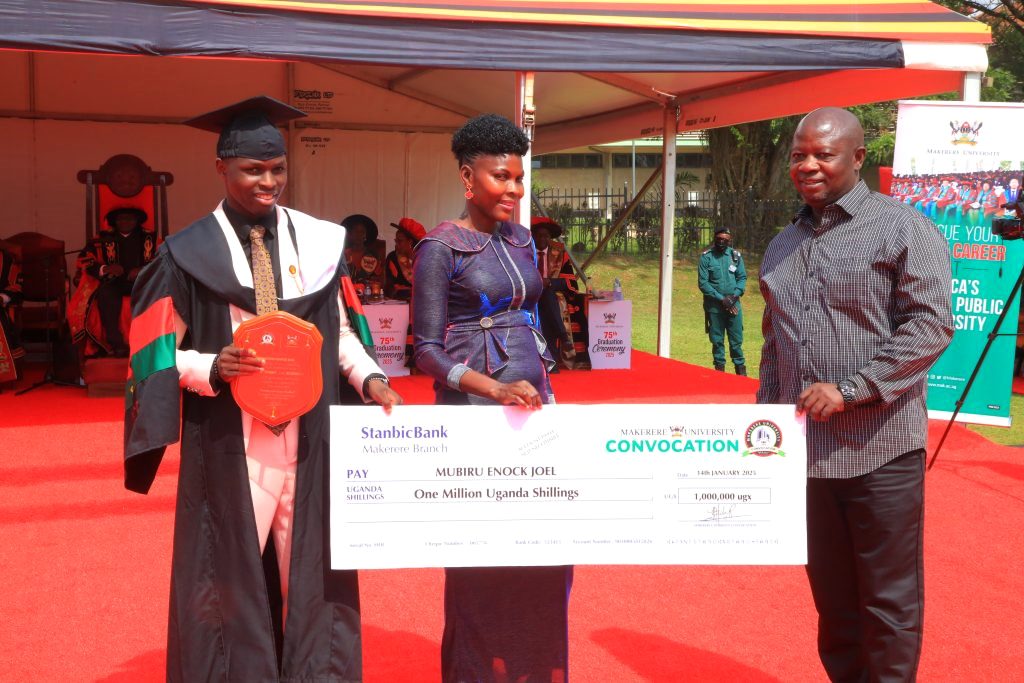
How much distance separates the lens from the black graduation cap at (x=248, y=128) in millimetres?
2701

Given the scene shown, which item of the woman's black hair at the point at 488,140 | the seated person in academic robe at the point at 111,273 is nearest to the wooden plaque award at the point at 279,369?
the woman's black hair at the point at 488,140

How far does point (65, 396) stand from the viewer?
9.23 metres

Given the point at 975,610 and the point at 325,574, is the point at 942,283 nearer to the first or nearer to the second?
the point at 325,574

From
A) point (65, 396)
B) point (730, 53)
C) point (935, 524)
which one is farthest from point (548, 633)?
point (65, 396)

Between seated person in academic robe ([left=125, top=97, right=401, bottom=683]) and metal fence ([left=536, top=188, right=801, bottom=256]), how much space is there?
19776 mm

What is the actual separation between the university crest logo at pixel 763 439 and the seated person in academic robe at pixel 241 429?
0.97 m

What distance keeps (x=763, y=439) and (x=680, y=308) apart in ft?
57.1

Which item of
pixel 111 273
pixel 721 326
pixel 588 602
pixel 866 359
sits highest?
pixel 111 273

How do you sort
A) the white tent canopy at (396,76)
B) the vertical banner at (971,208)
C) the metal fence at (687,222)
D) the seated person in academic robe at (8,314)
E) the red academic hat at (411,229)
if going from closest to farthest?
the white tent canopy at (396,76) < the vertical banner at (971,208) < the seated person in academic robe at (8,314) < the red academic hat at (411,229) < the metal fence at (687,222)

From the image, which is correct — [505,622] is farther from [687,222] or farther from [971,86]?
[687,222]

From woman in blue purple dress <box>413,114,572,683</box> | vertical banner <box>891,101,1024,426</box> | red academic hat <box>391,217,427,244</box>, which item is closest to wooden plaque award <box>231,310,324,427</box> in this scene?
A: woman in blue purple dress <box>413,114,572,683</box>

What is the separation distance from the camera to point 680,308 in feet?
65.8

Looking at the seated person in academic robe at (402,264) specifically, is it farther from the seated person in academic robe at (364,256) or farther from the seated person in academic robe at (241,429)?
the seated person in academic robe at (241,429)

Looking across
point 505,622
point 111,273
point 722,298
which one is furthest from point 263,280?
point 722,298
